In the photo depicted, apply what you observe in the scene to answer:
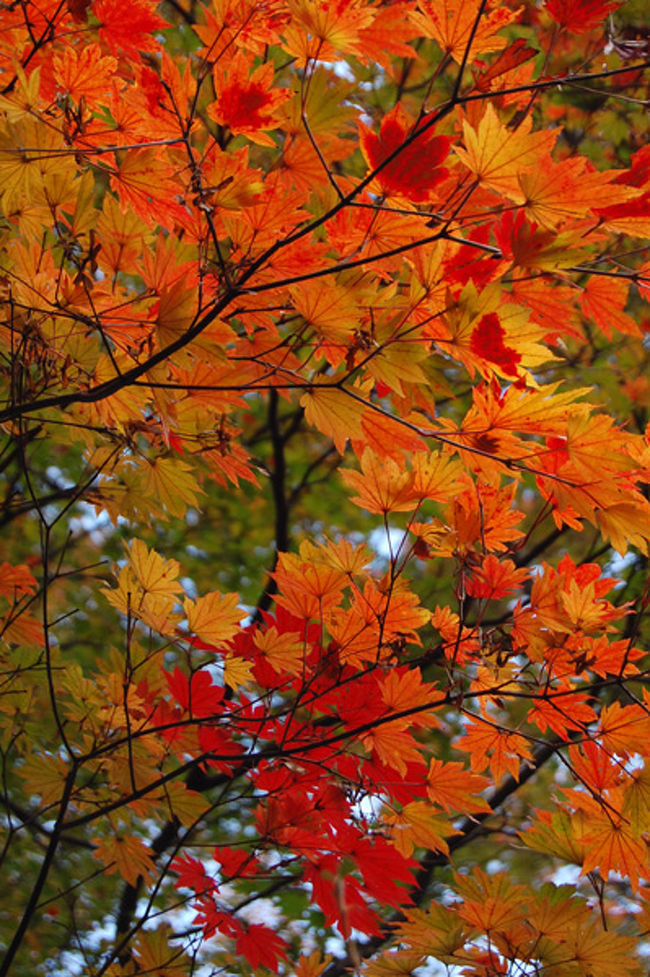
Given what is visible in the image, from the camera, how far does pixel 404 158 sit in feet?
4.22

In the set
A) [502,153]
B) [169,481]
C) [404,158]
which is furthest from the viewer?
[169,481]

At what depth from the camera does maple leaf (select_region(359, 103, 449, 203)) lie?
50.4 inches

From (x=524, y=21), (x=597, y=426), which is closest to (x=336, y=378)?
(x=597, y=426)

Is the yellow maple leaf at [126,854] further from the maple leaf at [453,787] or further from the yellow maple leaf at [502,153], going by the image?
the yellow maple leaf at [502,153]

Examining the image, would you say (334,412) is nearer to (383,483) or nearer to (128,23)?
(383,483)

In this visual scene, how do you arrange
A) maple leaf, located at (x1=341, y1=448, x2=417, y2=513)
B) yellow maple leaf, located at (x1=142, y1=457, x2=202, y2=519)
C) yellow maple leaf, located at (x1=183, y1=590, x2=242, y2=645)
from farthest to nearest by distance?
yellow maple leaf, located at (x1=142, y1=457, x2=202, y2=519), yellow maple leaf, located at (x1=183, y1=590, x2=242, y2=645), maple leaf, located at (x1=341, y1=448, x2=417, y2=513)

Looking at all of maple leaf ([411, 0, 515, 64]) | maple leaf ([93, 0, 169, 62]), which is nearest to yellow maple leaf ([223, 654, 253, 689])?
maple leaf ([411, 0, 515, 64])

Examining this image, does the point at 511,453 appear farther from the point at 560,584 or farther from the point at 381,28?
the point at 381,28

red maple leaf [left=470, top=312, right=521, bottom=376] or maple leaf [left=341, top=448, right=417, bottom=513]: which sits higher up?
maple leaf [left=341, top=448, right=417, bottom=513]

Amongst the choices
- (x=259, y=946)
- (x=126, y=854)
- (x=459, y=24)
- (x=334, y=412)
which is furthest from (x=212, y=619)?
(x=459, y=24)

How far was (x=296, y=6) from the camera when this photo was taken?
1307 millimetres

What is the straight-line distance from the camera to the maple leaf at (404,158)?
4.20 ft

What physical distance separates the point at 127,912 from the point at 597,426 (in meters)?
2.26

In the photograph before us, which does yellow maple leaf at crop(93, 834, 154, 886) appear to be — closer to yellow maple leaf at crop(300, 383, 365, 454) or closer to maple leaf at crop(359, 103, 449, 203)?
yellow maple leaf at crop(300, 383, 365, 454)
